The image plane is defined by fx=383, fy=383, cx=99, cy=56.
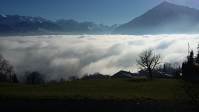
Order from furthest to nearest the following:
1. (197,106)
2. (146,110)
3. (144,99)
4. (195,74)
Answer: (195,74) < (144,99) < (197,106) < (146,110)

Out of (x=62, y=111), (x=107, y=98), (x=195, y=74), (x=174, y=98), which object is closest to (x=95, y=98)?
(x=107, y=98)

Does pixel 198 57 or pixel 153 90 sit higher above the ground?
pixel 198 57

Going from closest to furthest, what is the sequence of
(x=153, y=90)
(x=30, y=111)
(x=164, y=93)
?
(x=30, y=111), (x=164, y=93), (x=153, y=90)

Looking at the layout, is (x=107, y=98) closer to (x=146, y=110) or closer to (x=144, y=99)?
(x=144, y=99)

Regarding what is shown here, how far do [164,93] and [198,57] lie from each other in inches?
2994

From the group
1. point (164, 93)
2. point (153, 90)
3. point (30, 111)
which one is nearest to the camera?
point (30, 111)

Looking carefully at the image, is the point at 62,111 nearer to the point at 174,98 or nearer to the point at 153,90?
the point at 174,98

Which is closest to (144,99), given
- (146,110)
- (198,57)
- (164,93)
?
(164,93)

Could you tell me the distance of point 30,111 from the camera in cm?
6253

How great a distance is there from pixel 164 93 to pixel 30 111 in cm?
5127

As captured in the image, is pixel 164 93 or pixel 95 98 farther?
pixel 164 93

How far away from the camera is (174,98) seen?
93312mm

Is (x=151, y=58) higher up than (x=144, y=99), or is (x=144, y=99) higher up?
(x=151, y=58)

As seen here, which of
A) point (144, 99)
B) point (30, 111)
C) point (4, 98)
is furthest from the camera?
point (144, 99)
